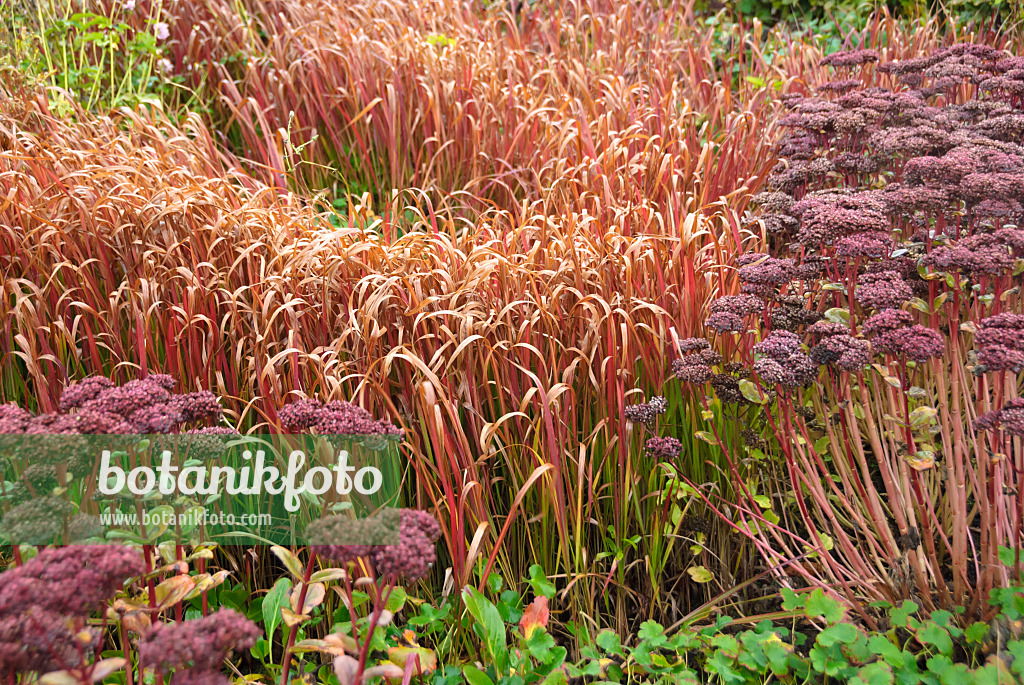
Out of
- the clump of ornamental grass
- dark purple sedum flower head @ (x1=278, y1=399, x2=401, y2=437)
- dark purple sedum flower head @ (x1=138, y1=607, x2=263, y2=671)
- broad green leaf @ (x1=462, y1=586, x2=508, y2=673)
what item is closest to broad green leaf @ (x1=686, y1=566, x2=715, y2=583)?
the clump of ornamental grass

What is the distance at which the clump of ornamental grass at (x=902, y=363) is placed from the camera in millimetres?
1593

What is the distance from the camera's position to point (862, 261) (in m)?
1.99

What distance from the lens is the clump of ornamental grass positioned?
1.59 m

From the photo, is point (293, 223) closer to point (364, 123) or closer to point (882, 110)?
point (364, 123)

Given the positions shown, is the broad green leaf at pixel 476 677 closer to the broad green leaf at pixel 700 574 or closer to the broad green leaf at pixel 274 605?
the broad green leaf at pixel 274 605

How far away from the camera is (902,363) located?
5.22 feet

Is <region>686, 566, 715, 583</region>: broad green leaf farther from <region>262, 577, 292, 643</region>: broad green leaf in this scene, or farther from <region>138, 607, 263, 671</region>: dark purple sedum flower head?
<region>138, 607, 263, 671</region>: dark purple sedum flower head

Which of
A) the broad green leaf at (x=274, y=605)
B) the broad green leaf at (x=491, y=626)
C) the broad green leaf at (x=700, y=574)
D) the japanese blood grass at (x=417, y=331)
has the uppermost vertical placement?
the japanese blood grass at (x=417, y=331)

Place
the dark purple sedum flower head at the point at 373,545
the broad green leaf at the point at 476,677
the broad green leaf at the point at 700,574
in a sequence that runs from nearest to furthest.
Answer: the dark purple sedum flower head at the point at 373,545 → the broad green leaf at the point at 476,677 → the broad green leaf at the point at 700,574

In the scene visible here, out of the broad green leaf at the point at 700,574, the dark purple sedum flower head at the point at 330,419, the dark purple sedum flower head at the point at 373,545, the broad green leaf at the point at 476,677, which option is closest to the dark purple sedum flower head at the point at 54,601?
the dark purple sedum flower head at the point at 373,545

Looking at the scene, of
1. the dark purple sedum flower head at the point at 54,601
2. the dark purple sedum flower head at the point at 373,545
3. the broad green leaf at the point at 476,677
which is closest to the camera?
the dark purple sedum flower head at the point at 54,601

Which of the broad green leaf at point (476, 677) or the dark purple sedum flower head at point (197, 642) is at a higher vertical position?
the dark purple sedum flower head at point (197, 642)

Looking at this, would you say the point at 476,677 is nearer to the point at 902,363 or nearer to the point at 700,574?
the point at 700,574

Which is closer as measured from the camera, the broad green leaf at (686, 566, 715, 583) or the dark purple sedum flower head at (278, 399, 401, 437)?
the dark purple sedum flower head at (278, 399, 401, 437)
